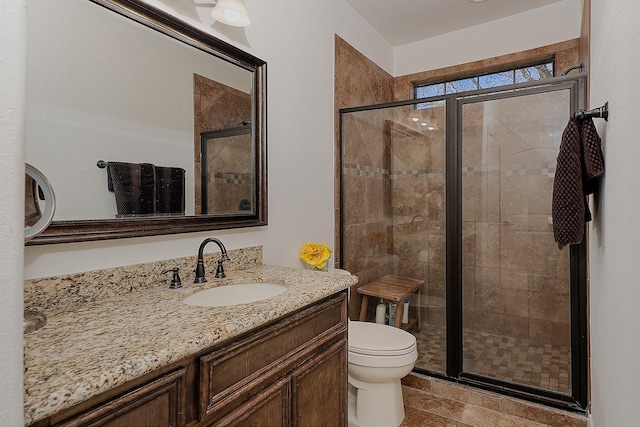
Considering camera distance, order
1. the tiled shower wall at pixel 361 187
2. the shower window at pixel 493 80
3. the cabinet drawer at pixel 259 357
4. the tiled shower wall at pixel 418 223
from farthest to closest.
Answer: the shower window at pixel 493 80
the tiled shower wall at pixel 361 187
the tiled shower wall at pixel 418 223
the cabinet drawer at pixel 259 357

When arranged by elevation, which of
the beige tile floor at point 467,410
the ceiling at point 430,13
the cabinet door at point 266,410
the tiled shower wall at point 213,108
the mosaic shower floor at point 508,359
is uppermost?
the ceiling at point 430,13

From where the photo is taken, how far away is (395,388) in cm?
193

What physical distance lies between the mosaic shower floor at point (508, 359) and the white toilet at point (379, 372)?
1.80 feet

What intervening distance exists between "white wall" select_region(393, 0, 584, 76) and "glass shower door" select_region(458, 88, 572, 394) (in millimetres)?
1004

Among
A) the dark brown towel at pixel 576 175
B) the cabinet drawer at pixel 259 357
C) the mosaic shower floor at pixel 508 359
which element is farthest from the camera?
the mosaic shower floor at pixel 508 359

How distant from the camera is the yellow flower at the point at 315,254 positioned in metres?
2.03

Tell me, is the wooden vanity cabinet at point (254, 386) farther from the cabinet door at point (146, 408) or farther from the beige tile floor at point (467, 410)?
the beige tile floor at point (467, 410)

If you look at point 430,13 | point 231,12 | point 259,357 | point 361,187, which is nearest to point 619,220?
point 259,357

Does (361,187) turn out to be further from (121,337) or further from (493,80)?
(121,337)

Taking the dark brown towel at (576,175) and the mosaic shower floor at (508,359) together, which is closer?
the dark brown towel at (576,175)

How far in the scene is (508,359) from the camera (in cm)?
227

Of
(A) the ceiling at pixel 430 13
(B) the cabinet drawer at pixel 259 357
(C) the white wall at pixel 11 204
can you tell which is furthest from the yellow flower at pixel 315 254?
(A) the ceiling at pixel 430 13

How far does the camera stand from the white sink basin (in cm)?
133

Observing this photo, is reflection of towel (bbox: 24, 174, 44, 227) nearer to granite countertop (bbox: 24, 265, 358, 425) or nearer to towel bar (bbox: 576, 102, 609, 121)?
granite countertop (bbox: 24, 265, 358, 425)
